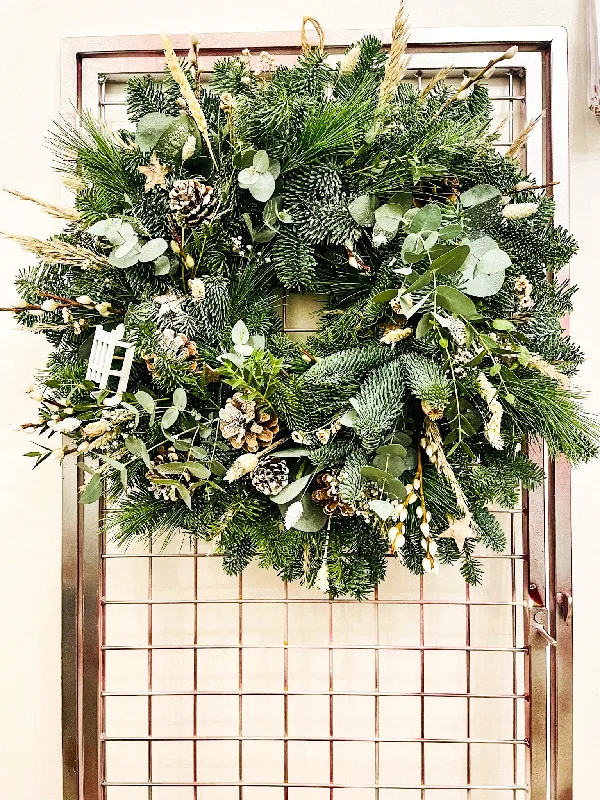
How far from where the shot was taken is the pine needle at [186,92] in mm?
678

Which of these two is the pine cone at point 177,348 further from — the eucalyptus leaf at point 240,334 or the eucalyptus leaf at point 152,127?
the eucalyptus leaf at point 152,127

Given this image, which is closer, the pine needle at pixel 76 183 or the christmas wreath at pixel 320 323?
the christmas wreath at pixel 320 323

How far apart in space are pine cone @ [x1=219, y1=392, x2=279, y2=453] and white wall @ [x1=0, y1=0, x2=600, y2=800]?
0.44 m

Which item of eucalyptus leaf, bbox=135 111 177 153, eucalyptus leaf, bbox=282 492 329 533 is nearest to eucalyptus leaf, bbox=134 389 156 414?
eucalyptus leaf, bbox=282 492 329 533

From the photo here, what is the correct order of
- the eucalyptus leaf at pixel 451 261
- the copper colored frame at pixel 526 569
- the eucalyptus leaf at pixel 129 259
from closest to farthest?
the eucalyptus leaf at pixel 451 261
the eucalyptus leaf at pixel 129 259
the copper colored frame at pixel 526 569

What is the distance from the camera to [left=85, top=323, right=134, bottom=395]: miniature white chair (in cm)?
75

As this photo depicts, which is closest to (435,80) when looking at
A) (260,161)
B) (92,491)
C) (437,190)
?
(437,190)

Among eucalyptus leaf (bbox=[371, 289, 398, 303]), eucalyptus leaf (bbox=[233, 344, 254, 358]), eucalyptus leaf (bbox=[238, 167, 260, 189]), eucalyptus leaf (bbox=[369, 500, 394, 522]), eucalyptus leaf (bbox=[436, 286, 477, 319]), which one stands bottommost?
eucalyptus leaf (bbox=[369, 500, 394, 522])

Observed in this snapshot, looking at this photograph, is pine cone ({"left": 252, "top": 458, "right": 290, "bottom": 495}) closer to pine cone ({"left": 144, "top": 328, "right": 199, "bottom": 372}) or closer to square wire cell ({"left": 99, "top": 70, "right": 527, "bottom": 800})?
pine cone ({"left": 144, "top": 328, "right": 199, "bottom": 372})

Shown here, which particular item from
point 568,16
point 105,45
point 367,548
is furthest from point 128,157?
point 568,16

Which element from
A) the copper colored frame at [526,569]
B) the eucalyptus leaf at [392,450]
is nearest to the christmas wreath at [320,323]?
the eucalyptus leaf at [392,450]

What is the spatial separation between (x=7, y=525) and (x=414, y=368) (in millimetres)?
772

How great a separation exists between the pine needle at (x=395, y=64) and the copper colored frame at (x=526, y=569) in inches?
10.0

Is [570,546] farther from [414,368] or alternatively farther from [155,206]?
[155,206]
